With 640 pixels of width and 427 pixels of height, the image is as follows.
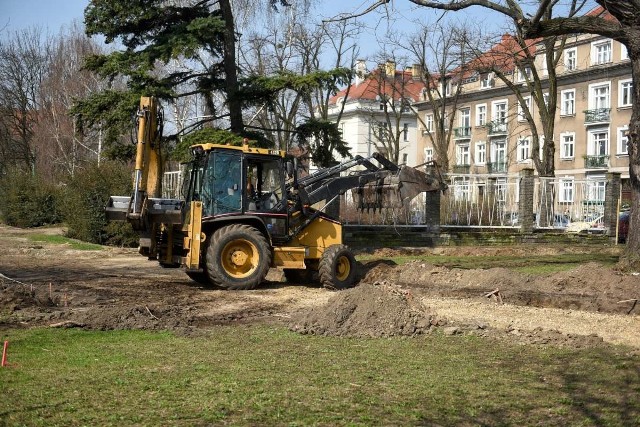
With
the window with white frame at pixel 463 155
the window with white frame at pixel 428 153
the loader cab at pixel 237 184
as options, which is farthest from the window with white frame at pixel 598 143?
the loader cab at pixel 237 184

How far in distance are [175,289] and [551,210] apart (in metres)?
16.6

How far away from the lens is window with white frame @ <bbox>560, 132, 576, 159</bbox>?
6044cm

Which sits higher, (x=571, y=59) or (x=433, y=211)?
(x=571, y=59)

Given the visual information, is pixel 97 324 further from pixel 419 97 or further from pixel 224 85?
pixel 419 97

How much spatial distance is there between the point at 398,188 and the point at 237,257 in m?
4.63

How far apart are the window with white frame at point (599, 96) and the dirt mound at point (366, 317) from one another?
50930 mm

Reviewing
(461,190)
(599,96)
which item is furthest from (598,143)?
(461,190)

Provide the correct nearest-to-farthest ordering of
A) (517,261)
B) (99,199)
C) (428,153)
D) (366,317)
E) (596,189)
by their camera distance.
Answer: (366,317) < (517,261) < (99,199) < (596,189) < (428,153)

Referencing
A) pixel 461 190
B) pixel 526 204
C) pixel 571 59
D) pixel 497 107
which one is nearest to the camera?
pixel 526 204

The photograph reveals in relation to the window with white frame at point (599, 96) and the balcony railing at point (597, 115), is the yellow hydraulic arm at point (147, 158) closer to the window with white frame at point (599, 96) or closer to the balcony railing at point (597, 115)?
the balcony railing at point (597, 115)

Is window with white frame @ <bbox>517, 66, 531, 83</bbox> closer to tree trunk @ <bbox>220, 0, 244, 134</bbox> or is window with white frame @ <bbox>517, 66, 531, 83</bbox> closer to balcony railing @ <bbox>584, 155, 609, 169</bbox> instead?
balcony railing @ <bbox>584, 155, 609, 169</bbox>

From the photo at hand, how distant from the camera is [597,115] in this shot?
5738 centimetres

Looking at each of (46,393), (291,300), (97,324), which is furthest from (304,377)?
(291,300)

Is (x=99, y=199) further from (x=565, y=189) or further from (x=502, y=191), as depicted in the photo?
(x=565, y=189)
